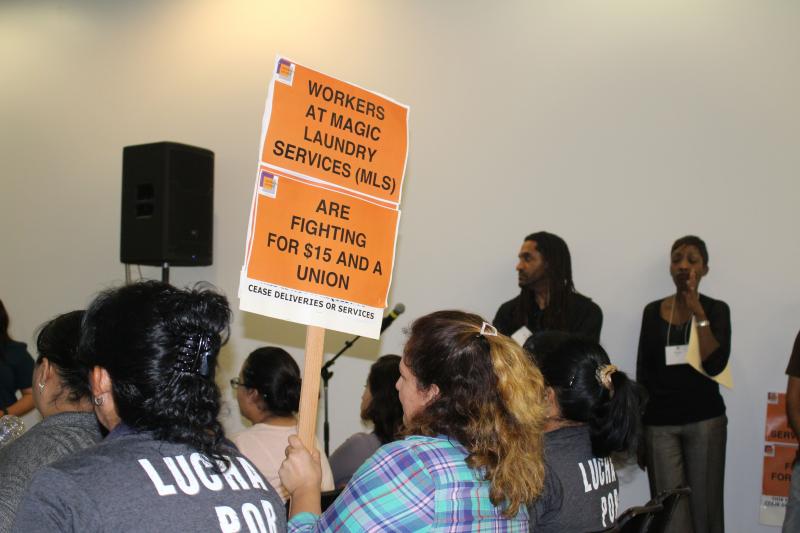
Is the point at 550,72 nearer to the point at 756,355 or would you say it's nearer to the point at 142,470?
the point at 756,355

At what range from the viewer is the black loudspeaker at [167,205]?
5.18 m

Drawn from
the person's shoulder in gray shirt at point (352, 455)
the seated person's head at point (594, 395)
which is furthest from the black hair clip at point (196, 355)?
the person's shoulder in gray shirt at point (352, 455)

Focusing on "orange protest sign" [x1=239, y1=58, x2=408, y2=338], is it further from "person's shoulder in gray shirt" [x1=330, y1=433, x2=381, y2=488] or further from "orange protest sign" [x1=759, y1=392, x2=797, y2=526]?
"orange protest sign" [x1=759, y1=392, x2=797, y2=526]

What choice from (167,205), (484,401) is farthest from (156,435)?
(167,205)

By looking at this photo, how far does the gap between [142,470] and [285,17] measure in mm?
4884

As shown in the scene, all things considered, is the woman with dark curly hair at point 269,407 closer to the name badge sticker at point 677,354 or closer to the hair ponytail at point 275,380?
the hair ponytail at point 275,380

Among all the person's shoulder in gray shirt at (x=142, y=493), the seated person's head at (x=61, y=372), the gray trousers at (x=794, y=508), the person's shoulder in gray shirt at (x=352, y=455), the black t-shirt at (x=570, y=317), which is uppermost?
the black t-shirt at (x=570, y=317)

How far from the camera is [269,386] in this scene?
2.97 m

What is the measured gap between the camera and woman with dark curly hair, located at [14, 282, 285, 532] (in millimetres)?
1121

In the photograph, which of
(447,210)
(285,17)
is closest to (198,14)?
(285,17)

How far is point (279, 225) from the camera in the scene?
201cm

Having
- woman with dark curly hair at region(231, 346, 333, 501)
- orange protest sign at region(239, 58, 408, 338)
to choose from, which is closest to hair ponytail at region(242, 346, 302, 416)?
woman with dark curly hair at region(231, 346, 333, 501)

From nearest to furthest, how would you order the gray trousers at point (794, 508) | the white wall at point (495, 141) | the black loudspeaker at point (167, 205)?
the gray trousers at point (794, 508), the white wall at point (495, 141), the black loudspeaker at point (167, 205)

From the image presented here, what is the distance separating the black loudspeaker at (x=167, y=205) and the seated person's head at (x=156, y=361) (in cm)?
399
